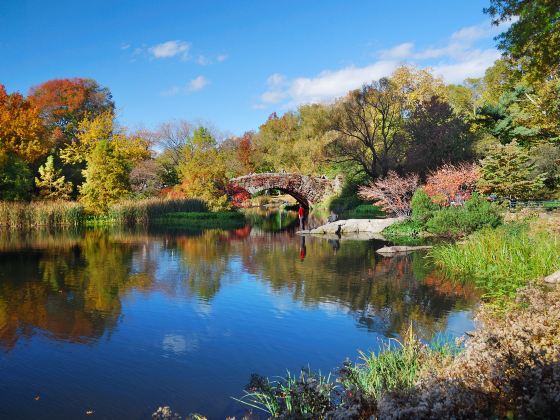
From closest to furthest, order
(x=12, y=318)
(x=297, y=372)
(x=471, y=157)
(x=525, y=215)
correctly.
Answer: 1. (x=297, y=372)
2. (x=12, y=318)
3. (x=525, y=215)
4. (x=471, y=157)

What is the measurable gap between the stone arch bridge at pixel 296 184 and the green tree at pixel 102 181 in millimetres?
9852

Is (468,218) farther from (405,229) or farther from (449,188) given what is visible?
(449,188)

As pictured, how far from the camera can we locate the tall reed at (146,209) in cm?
2975

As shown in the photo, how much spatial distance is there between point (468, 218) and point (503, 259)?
16.7ft

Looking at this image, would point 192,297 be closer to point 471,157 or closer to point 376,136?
point 471,157

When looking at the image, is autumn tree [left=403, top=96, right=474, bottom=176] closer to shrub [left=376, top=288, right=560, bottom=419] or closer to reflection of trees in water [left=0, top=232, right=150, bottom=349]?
reflection of trees in water [left=0, top=232, right=150, bottom=349]

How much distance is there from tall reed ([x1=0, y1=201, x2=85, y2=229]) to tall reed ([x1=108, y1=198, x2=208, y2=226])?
7.61 feet

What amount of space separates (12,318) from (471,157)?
27473 millimetres

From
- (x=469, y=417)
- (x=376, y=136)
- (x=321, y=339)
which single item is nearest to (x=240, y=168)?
(x=376, y=136)

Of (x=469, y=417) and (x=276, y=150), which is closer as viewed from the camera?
(x=469, y=417)

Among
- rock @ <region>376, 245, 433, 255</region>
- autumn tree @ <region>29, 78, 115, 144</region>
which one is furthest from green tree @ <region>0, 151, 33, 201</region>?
rock @ <region>376, 245, 433, 255</region>

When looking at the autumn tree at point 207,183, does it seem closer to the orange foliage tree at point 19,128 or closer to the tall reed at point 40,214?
the tall reed at point 40,214

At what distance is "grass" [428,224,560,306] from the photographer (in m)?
9.59

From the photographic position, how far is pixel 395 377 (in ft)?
16.6
